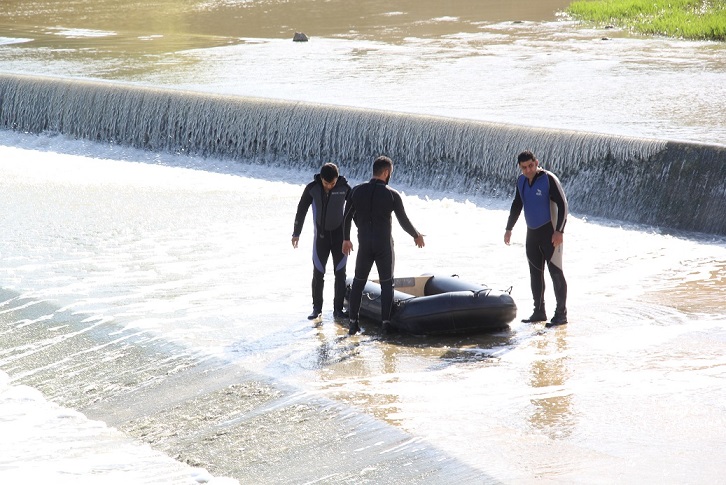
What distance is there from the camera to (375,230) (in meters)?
6.67

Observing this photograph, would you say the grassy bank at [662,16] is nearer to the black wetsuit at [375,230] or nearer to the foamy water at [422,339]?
the foamy water at [422,339]

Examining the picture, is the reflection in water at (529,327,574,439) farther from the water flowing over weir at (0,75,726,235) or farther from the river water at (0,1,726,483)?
the water flowing over weir at (0,75,726,235)

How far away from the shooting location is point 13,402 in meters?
5.92

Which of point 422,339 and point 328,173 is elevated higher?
point 328,173

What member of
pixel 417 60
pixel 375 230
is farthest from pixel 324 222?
pixel 417 60

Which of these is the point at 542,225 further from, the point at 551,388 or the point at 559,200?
the point at 551,388

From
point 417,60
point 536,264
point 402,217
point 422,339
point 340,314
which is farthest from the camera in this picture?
point 417,60

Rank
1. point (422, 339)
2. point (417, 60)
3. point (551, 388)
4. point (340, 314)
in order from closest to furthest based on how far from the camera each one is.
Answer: point (551, 388) < point (422, 339) < point (340, 314) < point (417, 60)

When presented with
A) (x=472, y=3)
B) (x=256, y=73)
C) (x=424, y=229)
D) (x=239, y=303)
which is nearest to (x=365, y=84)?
(x=256, y=73)

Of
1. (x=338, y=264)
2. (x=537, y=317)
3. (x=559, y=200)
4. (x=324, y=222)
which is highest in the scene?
(x=559, y=200)

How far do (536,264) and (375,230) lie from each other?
3.57 ft

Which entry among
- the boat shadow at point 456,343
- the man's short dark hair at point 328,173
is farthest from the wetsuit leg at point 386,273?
the man's short dark hair at point 328,173

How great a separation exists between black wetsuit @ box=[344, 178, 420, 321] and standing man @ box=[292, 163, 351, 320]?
21cm

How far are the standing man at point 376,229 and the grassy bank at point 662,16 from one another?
14.8m
